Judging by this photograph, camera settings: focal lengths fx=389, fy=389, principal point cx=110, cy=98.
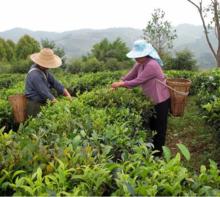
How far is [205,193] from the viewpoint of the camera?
236 cm

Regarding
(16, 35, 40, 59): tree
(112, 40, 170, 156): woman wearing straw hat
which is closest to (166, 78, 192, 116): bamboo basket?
(112, 40, 170, 156): woman wearing straw hat

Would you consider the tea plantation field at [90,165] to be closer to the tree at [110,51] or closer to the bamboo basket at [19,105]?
the bamboo basket at [19,105]

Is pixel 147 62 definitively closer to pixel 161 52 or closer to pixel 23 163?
pixel 23 163

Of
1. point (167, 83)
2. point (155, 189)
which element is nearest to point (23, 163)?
point (155, 189)

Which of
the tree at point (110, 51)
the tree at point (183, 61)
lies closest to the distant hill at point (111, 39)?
the tree at point (110, 51)

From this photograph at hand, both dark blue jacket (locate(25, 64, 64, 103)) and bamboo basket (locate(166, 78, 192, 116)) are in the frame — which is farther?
bamboo basket (locate(166, 78, 192, 116))

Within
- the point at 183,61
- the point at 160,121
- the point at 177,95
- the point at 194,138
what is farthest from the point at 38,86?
the point at 183,61

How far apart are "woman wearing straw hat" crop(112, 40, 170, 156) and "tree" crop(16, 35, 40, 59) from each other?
759 inches

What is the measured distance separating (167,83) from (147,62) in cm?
57

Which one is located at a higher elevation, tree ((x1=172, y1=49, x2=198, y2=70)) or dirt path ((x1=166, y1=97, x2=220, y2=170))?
tree ((x1=172, y1=49, x2=198, y2=70))

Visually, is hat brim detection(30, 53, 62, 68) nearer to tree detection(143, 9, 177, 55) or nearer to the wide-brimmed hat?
the wide-brimmed hat

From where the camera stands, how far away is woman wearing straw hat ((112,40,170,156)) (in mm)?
5160

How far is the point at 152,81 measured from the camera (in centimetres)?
525

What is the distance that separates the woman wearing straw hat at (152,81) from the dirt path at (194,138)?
784 mm
